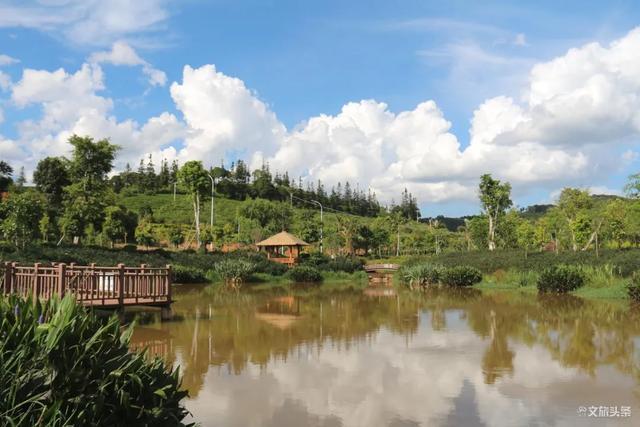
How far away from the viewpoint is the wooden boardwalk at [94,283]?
1124cm

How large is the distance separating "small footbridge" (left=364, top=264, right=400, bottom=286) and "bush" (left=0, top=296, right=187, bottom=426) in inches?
973

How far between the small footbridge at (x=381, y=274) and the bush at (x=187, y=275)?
28.0ft

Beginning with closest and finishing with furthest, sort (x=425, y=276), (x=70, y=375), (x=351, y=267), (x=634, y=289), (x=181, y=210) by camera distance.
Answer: (x=70, y=375), (x=634, y=289), (x=425, y=276), (x=351, y=267), (x=181, y=210)

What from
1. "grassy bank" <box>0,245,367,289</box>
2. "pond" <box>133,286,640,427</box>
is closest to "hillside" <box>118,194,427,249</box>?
"grassy bank" <box>0,245,367,289</box>

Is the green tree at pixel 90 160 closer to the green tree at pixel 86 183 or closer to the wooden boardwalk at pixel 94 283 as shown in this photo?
the green tree at pixel 86 183

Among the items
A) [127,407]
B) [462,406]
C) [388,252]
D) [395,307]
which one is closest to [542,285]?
[395,307]

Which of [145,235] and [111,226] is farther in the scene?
[145,235]

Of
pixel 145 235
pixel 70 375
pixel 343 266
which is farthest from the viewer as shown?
pixel 145 235

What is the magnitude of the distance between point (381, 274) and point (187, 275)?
1334 cm

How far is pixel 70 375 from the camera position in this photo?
3.62 m

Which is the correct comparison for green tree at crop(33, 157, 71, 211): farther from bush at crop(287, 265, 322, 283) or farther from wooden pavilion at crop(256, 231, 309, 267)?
bush at crop(287, 265, 322, 283)

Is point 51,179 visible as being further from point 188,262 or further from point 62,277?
point 62,277

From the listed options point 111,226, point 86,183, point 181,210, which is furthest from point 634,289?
point 181,210

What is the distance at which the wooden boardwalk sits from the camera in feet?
36.9
